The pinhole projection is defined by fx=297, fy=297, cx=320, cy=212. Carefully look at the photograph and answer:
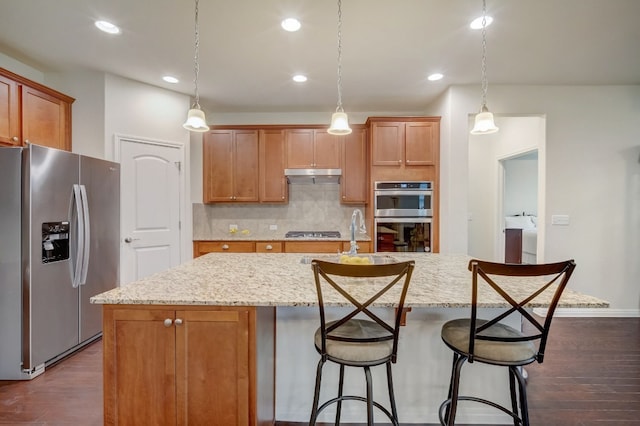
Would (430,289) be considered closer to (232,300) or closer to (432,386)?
(432,386)

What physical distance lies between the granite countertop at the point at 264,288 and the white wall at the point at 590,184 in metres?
2.14

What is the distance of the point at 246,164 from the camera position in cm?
410

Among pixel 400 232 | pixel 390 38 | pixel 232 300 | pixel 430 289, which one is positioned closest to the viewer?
pixel 232 300

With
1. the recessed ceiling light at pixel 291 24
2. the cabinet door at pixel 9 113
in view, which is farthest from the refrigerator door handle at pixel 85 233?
the recessed ceiling light at pixel 291 24

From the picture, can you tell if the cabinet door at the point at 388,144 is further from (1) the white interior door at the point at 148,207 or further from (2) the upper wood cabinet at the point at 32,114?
(2) the upper wood cabinet at the point at 32,114

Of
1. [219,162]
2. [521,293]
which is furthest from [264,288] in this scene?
[219,162]

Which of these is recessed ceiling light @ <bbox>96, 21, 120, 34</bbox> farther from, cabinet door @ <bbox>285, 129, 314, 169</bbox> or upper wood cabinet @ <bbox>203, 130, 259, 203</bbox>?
cabinet door @ <bbox>285, 129, 314, 169</bbox>

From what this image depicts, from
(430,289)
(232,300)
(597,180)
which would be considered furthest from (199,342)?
(597,180)

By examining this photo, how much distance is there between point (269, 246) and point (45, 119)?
2.62 metres

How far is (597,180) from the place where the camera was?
3.51m

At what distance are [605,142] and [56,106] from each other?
609 centimetres

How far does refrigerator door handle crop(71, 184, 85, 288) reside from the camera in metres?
2.53

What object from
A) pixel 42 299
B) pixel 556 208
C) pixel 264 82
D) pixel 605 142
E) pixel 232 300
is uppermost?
pixel 264 82

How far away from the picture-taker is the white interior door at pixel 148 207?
3.33 metres
